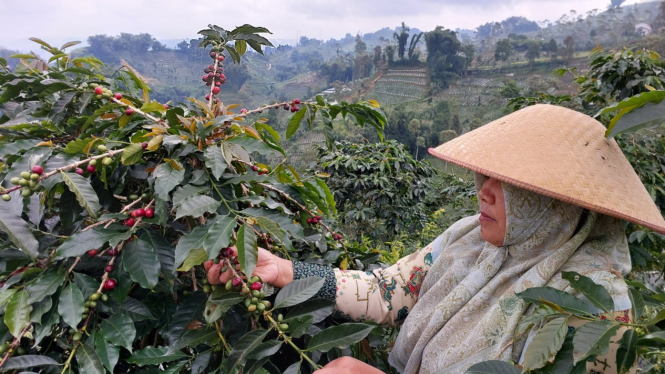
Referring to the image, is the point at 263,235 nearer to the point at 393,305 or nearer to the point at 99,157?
the point at 99,157

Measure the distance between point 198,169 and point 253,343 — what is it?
359 millimetres

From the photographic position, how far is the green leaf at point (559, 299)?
701 mm

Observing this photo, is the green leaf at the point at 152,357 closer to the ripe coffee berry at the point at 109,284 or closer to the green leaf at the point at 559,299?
the ripe coffee berry at the point at 109,284

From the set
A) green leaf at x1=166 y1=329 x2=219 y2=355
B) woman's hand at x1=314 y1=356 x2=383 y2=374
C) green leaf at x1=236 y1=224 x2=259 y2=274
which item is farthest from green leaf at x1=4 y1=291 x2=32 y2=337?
woman's hand at x1=314 y1=356 x2=383 y2=374

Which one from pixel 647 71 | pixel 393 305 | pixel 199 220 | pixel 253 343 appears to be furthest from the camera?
pixel 647 71

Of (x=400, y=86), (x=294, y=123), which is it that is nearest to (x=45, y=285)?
(x=294, y=123)

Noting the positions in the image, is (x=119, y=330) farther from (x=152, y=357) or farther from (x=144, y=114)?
(x=144, y=114)

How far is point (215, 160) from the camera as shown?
0.78 meters

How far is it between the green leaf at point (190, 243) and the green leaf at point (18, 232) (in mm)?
231

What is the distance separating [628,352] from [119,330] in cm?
84

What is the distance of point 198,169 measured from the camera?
837mm

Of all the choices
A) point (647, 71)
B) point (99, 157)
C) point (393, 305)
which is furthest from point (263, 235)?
point (647, 71)

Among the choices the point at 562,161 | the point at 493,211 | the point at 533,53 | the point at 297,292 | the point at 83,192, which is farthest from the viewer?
the point at 533,53

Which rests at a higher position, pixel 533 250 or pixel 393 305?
pixel 533 250
